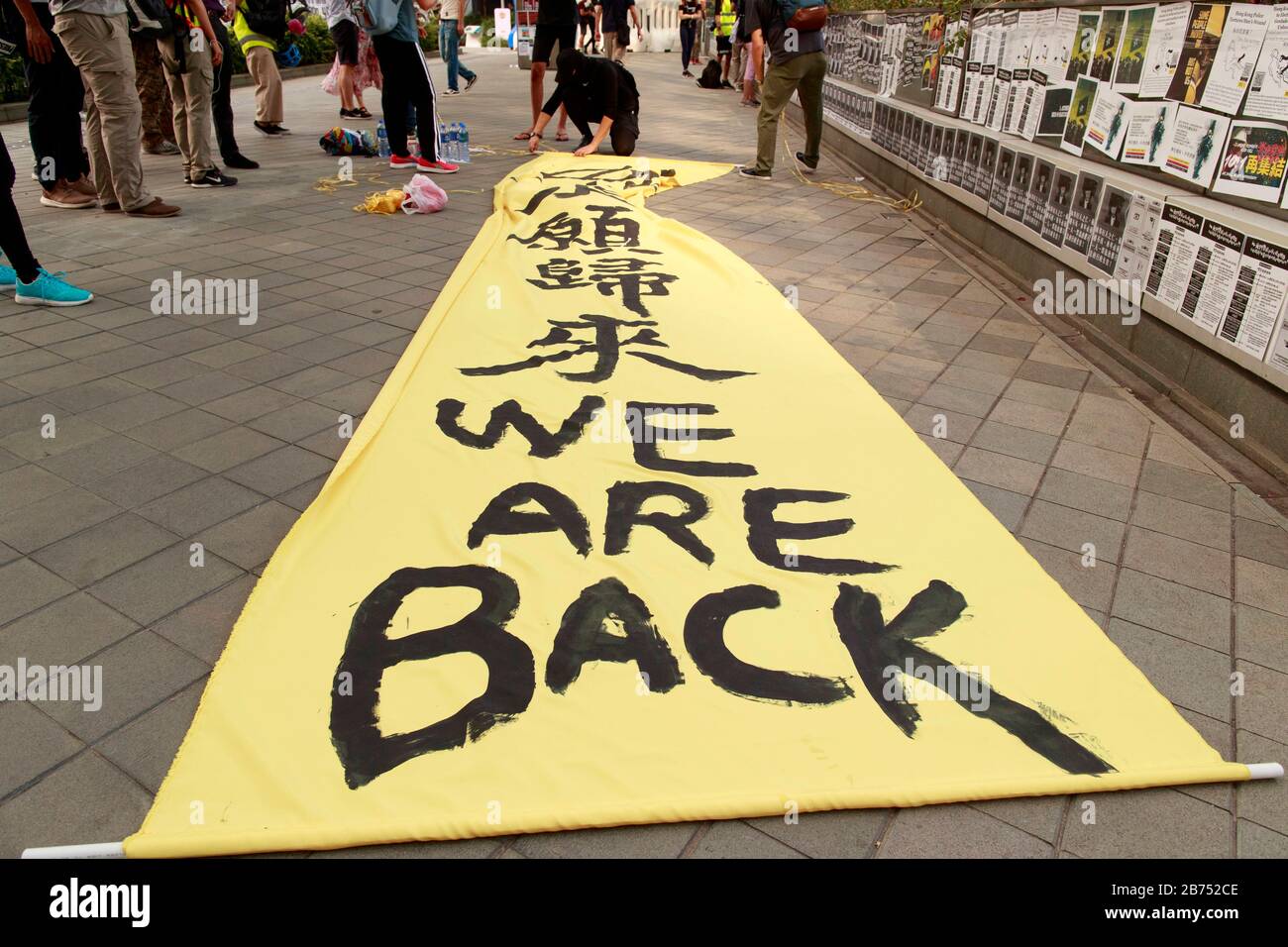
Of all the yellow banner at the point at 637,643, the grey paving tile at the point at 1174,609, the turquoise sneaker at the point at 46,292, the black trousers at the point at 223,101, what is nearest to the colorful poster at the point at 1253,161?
the yellow banner at the point at 637,643

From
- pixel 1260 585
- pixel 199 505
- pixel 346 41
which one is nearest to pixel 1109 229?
pixel 1260 585

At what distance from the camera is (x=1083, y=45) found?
4.38 meters

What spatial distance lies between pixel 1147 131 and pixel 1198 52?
401 mm

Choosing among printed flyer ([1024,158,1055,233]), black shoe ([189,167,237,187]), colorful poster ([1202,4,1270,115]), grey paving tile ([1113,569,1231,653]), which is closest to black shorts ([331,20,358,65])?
black shoe ([189,167,237,187])

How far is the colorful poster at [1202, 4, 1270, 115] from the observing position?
10.3 feet

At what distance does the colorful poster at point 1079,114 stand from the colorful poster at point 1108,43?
2.4 inches

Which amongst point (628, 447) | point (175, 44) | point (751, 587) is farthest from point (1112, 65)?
point (175, 44)

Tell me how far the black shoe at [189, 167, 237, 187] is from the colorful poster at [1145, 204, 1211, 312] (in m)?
6.09

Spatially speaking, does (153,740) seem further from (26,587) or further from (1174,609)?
(1174,609)

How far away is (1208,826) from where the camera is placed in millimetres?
1656

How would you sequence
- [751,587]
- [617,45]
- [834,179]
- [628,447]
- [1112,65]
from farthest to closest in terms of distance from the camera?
[617,45] → [834,179] → [1112,65] → [628,447] → [751,587]

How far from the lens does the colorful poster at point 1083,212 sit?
13.6 feet

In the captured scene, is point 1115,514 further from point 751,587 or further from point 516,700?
point 516,700
